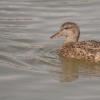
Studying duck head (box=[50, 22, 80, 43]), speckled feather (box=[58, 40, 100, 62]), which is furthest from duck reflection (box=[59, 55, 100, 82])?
duck head (box=[50, 22, 80, 43])

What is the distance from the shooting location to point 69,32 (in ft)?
43.0

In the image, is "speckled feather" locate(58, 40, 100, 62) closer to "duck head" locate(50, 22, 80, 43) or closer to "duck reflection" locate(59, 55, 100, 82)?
"duck reflection" locate(59, 55, 100, 82)

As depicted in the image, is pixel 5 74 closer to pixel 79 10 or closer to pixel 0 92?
pixel 0 92

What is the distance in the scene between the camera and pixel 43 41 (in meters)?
13.3

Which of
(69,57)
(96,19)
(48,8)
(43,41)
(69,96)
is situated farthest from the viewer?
(48,8)

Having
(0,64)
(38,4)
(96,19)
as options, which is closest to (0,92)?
(0,64)

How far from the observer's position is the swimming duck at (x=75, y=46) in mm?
11984

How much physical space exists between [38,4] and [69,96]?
274 inches

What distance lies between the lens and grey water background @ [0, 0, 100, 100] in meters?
9.98

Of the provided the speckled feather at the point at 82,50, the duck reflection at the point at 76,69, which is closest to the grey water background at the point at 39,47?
the duck reflection at the point at 76,69

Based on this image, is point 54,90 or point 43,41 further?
point 43,41

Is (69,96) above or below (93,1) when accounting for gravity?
below

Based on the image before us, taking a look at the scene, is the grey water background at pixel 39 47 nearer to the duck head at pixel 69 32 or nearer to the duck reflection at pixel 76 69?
the duck reflection at pixel 76 69

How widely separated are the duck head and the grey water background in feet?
1.04
